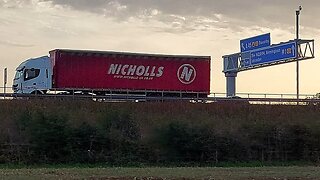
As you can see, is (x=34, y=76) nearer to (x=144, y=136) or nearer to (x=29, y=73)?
(x=29, y=73)

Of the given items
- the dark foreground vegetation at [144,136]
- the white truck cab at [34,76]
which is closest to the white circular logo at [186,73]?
the white truck cab at [34,76]

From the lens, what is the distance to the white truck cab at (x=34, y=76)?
174 feet

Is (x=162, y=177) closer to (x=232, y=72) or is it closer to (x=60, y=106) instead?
(x=60, y=106)

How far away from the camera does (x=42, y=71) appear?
53625mm

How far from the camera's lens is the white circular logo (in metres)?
56.9

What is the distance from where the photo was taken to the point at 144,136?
3838cm

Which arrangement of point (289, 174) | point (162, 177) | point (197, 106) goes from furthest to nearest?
point (197, 106)
point (289, 174)
point (162, 177)

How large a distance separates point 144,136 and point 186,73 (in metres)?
19.5

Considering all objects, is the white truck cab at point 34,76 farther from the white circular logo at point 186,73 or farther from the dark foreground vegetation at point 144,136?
the white circular logo at point 186,73

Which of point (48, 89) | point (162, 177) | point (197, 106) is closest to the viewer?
point (162, 177)

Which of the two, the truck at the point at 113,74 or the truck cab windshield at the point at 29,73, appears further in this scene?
the truck cab windshield at the point at 29,73

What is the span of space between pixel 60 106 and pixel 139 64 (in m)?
15.3

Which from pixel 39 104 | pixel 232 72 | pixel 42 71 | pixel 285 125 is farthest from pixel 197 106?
pixel 232 72

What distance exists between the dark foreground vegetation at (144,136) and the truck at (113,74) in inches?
425
